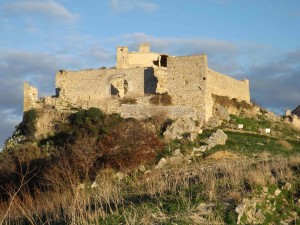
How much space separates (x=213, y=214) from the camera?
39.0 feet

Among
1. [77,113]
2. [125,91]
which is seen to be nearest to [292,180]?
[77,113]

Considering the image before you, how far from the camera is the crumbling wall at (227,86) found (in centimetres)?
3934

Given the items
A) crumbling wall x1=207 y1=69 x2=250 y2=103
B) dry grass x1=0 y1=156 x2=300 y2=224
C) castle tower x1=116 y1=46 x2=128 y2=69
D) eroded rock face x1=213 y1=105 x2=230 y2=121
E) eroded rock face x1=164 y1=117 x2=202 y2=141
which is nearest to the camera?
dry grass x1=0 y1=156 x2=300 y2=224

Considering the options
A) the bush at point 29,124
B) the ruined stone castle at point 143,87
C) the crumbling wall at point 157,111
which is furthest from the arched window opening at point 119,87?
the bush at point 29,124

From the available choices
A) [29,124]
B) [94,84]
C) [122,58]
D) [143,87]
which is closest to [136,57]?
[122,58]

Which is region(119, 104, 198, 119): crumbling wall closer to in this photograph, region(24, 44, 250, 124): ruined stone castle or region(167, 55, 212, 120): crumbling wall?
region(24, 44, 250, 124): ruined stone castle

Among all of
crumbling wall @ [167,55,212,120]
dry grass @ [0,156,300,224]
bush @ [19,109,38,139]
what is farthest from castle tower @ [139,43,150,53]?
dry grass @ [0,156,300,224]

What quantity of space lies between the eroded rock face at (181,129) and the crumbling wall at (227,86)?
5.16m

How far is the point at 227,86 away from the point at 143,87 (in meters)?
7.72

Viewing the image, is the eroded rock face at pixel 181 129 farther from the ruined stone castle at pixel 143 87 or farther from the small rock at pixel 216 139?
the ruined stone castle at pixel 143 87

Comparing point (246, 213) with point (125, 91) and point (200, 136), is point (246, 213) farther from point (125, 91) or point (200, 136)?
point (125, 91)

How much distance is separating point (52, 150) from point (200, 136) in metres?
9.97

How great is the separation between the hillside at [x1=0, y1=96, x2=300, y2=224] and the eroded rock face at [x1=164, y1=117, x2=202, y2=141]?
0.07 meters

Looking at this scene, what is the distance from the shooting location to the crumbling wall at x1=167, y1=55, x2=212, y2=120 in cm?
3616
